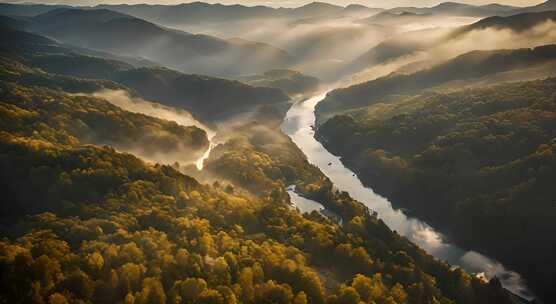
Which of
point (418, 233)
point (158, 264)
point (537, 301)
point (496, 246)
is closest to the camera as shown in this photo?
point (158, 264)

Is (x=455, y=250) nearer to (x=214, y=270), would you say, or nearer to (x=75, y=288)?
(x=214, y=270)

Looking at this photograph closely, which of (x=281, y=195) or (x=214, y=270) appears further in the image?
(x=281, y=195)

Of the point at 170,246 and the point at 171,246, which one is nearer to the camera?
the point at 170,246

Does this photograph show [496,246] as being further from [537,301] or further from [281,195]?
[281,195]

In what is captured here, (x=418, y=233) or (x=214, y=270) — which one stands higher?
(x=214, y=270)

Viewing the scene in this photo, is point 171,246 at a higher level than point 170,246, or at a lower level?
lower

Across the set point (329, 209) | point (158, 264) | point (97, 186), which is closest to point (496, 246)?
point (329, 209)

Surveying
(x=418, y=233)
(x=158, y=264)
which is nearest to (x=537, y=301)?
(x=418, y=233)

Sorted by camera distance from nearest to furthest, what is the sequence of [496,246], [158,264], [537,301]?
[158,264] → [537,301] → [496,246]

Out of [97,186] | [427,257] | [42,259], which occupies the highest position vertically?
[42,259]
